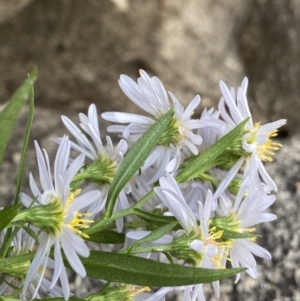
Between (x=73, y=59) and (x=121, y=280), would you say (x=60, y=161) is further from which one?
(x=73, y=59)

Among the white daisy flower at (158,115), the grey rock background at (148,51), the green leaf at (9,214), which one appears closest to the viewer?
the green leaf at (9,214)

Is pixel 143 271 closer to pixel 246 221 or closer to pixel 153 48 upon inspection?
pixel 246 221

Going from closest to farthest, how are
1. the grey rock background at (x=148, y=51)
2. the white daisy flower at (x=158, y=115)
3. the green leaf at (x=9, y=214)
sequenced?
the green leaf at (x=9, y=214) < the white daisy flower at (x=158, y=115) < the grey rock background at (x=148, y=51)

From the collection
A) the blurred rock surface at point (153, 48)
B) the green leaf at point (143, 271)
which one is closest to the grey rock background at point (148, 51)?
the blurred rock surface at point (153, 48)

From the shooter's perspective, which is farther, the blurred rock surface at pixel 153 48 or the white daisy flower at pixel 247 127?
the blurred rock surface at pixel 153 48

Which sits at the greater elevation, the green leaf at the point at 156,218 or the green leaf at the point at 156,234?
the green leaf at the point at 156,218

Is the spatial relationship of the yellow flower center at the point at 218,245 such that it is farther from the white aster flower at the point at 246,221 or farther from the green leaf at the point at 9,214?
the green leaf at the point at 9,214

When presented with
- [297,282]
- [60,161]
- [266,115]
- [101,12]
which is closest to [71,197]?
[60,161]

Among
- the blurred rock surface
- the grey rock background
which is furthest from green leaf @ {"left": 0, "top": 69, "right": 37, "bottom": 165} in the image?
the blurred rock surface
